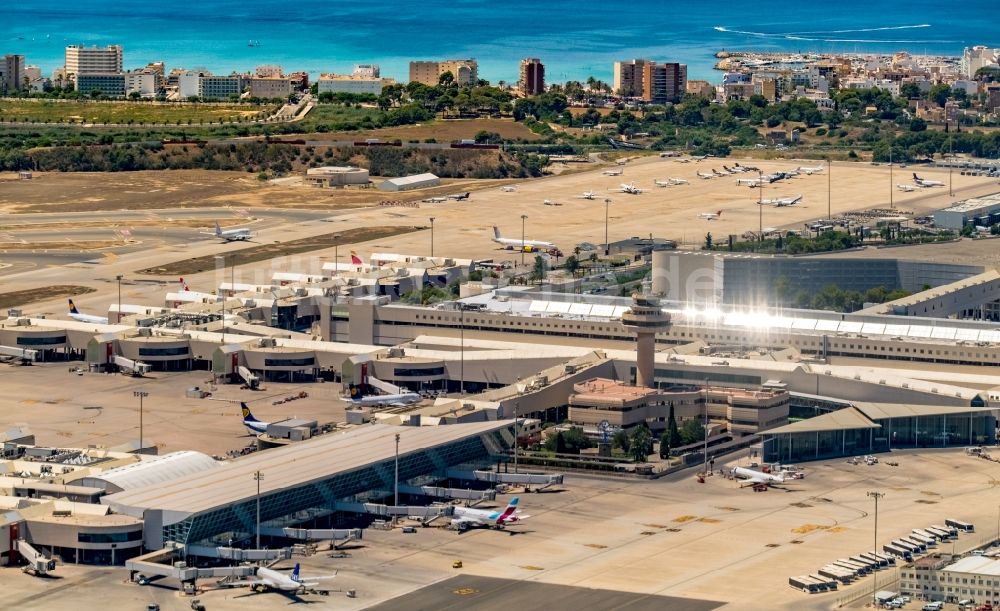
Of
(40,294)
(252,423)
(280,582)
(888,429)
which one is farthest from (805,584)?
(40,294)

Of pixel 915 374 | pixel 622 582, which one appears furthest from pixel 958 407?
pixel 622 582

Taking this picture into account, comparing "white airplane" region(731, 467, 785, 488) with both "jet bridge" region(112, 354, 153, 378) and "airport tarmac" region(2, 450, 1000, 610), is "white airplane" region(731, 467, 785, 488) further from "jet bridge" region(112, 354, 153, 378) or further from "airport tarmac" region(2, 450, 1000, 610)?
"jet bridge" region(112, 354, 153, 378)

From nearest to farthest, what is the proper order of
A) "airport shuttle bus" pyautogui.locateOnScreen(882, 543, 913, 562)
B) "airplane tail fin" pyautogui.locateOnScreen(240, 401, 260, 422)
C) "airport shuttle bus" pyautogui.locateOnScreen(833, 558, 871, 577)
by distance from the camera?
"airport shuttle bus" pyautogui.locateOnScreen(833, 558, 871, 577) < "airport shuttle bus" pyautogui.locateOnScreen(882, 543, 913, 562) < "airplane tail fin" pyautogui.locateOnScreen(240, 401, 260, 422)

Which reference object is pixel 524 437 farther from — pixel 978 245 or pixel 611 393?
pixel 978 245

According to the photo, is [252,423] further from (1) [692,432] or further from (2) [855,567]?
(2) [855,567]

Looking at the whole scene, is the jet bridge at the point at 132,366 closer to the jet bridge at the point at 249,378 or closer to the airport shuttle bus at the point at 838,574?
the jet bridge at the point at 249,378

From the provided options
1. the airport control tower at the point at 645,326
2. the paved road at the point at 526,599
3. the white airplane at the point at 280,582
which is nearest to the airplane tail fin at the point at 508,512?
the paved road at the point at 526,599

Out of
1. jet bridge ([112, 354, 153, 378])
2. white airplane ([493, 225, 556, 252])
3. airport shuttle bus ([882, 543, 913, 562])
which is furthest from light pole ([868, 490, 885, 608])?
white airplane ([493, 225, 556, 252])
